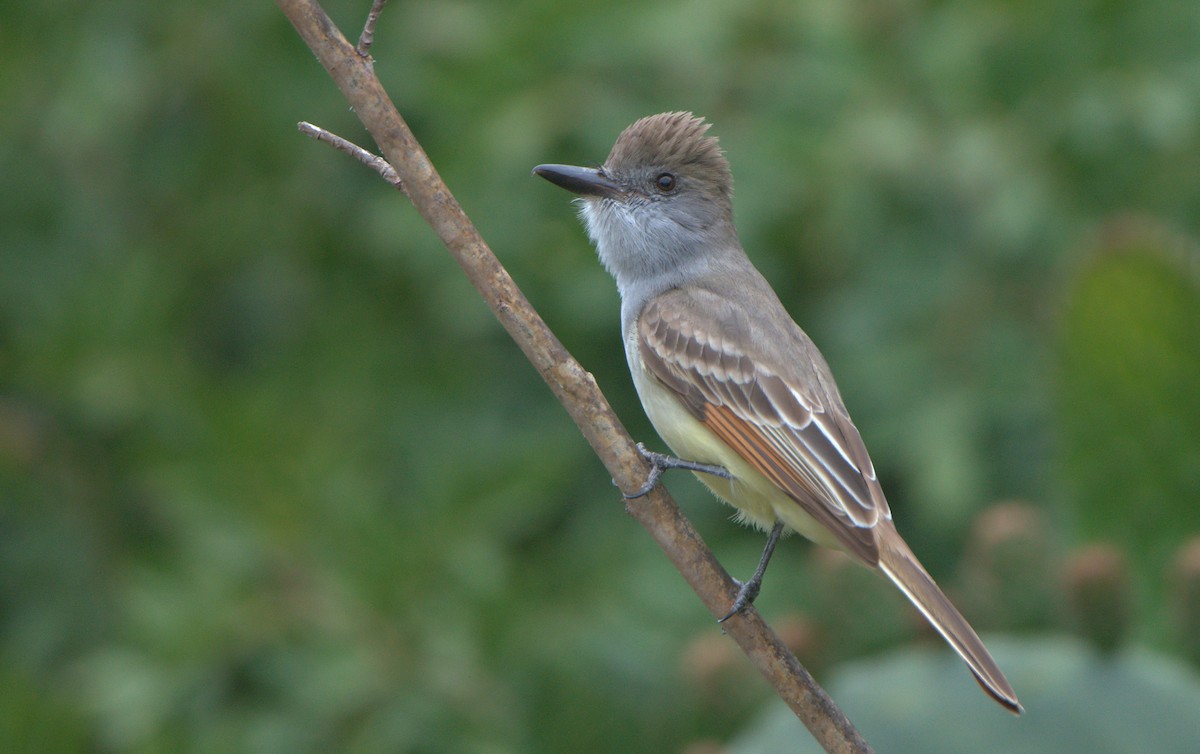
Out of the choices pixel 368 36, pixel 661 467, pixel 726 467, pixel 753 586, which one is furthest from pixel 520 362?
pixel 368 36

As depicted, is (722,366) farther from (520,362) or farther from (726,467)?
(520,362)

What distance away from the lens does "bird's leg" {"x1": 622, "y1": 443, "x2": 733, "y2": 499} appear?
2.91 metres

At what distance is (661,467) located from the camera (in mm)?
3361

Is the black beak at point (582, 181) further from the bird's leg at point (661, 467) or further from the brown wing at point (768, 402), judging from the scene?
the bird's leg at point (661, 467)

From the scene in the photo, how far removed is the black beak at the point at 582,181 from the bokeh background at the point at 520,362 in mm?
781

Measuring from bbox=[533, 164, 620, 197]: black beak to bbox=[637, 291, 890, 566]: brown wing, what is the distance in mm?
378

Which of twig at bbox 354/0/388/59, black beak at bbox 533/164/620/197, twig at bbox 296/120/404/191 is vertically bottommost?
black beak at bbox 533/164/620/197

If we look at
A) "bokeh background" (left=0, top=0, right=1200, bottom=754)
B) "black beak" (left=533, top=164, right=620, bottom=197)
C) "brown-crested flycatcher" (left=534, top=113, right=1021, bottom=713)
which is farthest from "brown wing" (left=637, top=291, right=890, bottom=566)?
"bokeh background" (left=0, top=0, right=1200, bottom=754)

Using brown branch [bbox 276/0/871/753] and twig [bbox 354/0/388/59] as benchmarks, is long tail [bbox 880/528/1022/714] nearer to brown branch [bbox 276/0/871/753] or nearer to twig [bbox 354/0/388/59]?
brown branch [bbox 276/0/871/753]

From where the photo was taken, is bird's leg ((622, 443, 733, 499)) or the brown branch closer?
the brown branch

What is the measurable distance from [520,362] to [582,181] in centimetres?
179

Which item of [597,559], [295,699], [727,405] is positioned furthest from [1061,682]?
[295,699]

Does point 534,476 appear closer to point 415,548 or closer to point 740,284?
point 415,548

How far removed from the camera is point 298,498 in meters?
4.95
